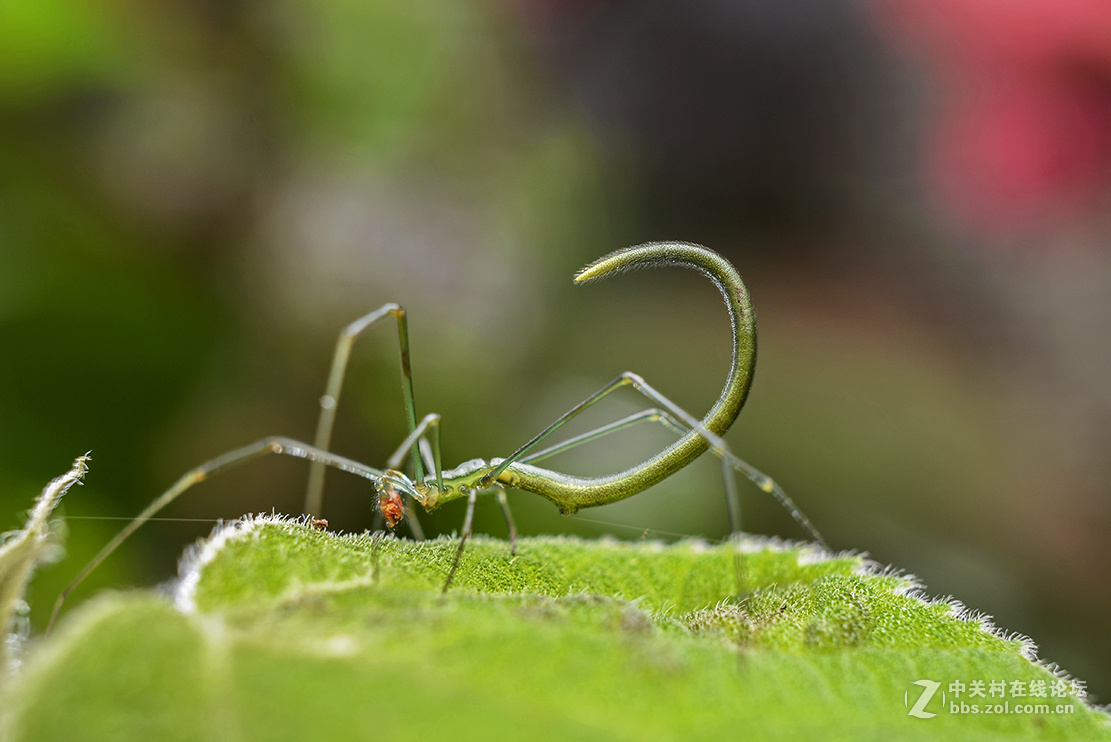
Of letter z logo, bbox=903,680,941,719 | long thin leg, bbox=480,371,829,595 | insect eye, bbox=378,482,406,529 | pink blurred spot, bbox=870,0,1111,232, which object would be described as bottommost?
letter z logo, bbox=903,680,941,719

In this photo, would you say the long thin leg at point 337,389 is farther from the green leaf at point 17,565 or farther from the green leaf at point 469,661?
the green leaf at point 17,565

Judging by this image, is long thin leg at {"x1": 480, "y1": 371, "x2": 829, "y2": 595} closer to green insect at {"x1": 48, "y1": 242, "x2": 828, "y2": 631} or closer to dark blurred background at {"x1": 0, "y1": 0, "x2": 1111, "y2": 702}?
green insect at {"x1": 48, "y1": 242, "x2": 828, "y2": 631}

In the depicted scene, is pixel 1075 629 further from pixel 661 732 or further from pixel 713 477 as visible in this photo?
pixel 661 732

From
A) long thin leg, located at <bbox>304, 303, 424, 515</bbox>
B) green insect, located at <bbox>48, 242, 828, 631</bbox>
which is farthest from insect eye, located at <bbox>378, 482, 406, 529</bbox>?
long thin leg, located at <bbox>304, 303, 424, 515</bbox>

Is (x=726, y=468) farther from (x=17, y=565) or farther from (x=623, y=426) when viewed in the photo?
(x=17, y=565)

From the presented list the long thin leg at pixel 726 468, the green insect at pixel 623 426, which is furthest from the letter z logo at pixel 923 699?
the green insect at pixel 623 426
